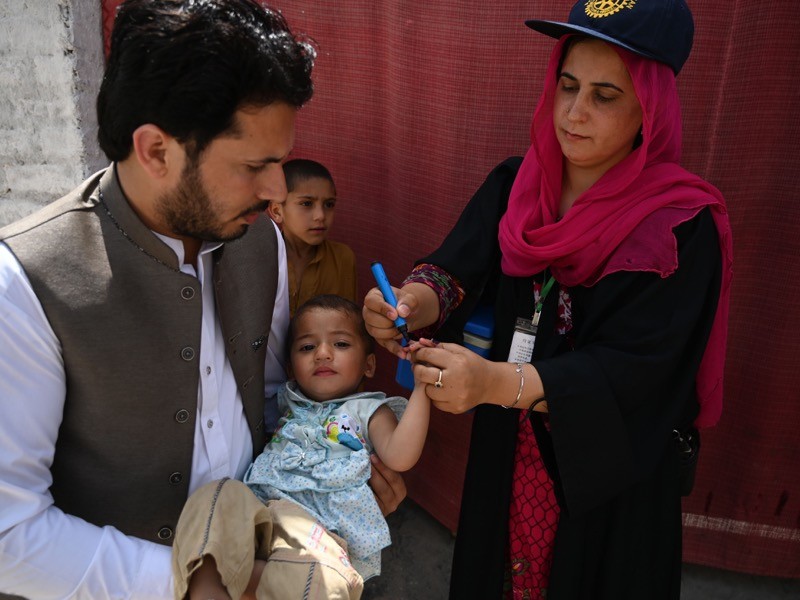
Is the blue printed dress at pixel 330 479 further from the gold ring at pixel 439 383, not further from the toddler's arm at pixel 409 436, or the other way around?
the gold ring at pixel 439 383

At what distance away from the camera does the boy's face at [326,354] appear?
2148 mm

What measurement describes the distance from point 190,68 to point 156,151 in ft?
0.67

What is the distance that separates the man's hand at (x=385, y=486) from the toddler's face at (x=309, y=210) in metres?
1.48

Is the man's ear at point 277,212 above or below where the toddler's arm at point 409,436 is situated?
above

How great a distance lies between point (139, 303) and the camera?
1.49m

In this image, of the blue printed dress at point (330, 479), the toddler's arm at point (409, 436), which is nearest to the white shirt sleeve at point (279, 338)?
the blue printed dress at point (330, 479)

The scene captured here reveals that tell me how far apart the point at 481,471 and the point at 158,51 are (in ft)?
4.98

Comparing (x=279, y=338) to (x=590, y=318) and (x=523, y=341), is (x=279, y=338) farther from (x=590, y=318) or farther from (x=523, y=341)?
(x=590, y=318)

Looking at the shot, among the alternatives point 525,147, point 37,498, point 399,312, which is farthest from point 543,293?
point 37,498

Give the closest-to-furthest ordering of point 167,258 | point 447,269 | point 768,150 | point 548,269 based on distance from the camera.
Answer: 1. point 167,258
2. point 548,269
3. point 447,269
4. point 768,150

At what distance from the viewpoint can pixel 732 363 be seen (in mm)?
2629

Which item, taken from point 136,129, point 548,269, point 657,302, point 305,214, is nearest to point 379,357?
point 305,214

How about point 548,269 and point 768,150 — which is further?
point 768,150

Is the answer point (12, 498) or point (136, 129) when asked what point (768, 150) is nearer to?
point (136, 129)
